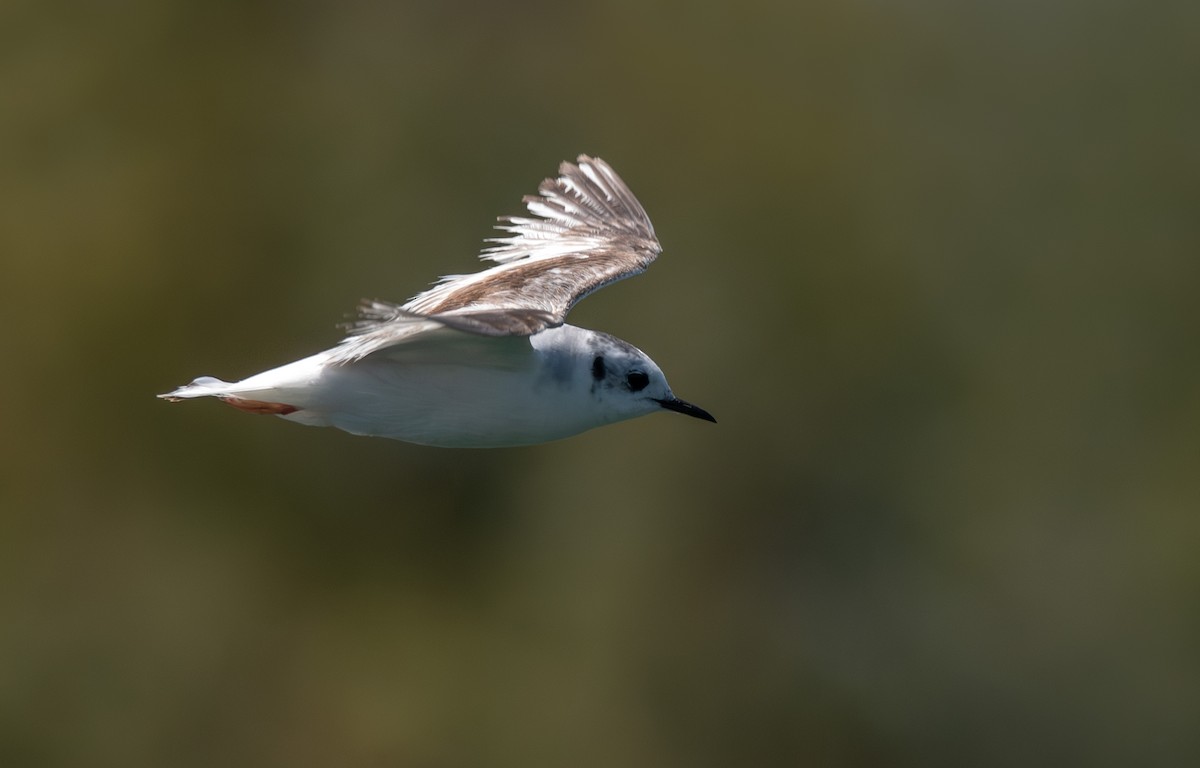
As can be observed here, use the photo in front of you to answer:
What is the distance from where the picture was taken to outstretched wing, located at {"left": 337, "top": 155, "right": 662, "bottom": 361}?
7.31 metres

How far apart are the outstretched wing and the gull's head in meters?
0.27

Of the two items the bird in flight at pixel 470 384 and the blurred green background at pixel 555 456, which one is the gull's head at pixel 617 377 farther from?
the blurred green background at pixel 555 456

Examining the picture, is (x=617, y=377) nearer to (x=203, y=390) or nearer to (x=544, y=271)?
(x=544, y=271)

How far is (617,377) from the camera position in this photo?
845 cm

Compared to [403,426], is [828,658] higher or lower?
lower

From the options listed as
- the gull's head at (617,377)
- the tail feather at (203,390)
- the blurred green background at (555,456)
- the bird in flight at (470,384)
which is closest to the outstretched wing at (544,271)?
the bird in flight at (470,384)

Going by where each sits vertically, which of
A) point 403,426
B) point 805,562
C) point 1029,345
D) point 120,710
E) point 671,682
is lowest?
point 120,710

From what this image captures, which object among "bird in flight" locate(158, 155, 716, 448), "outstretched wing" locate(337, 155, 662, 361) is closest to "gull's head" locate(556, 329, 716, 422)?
"bird in flight" locate(158, 155, 716, 448)

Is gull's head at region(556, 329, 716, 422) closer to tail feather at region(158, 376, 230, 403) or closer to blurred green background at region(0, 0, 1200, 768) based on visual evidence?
tail feather at region(158, 376, 230, 403)

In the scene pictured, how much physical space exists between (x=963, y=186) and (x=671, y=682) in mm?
12690

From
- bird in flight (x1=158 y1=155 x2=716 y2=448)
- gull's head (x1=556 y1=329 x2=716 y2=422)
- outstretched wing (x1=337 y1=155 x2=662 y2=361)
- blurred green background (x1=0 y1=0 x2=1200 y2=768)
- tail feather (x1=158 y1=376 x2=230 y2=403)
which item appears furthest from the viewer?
blurred green background (x1=0 y1=0 x2=1200 y2=768)

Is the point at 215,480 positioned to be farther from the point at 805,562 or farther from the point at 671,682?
the point at 805,562

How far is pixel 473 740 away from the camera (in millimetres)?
24344

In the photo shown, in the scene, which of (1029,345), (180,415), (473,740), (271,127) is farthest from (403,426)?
(1029,345)
